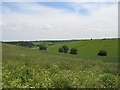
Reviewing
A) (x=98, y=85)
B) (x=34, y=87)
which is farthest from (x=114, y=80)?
(x=34, y=87)

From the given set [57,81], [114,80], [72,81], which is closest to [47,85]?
[57,81]

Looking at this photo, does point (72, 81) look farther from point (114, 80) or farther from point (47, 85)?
point (114, 80)

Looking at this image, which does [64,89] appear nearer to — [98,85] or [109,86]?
[98,85]

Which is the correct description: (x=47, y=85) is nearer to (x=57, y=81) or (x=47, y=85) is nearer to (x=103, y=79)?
Result: (x=57, y=81)

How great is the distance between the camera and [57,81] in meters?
9.55

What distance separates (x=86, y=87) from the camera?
909 cm

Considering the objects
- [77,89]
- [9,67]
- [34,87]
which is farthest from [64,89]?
[9,67]

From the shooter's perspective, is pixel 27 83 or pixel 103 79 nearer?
pixel 27 83

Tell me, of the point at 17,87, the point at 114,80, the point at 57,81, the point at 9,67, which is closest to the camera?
the point at 17,87

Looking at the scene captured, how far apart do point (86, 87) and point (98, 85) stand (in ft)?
2.72

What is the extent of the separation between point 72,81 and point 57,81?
2.83 feet

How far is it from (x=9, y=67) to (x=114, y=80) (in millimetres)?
7437

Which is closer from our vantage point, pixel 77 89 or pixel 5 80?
pixel 77 89

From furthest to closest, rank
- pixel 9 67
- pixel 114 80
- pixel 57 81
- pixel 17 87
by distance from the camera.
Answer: pixel 9 67 < pixel 114 80 < pixel 57 81 < pixel 17 87
